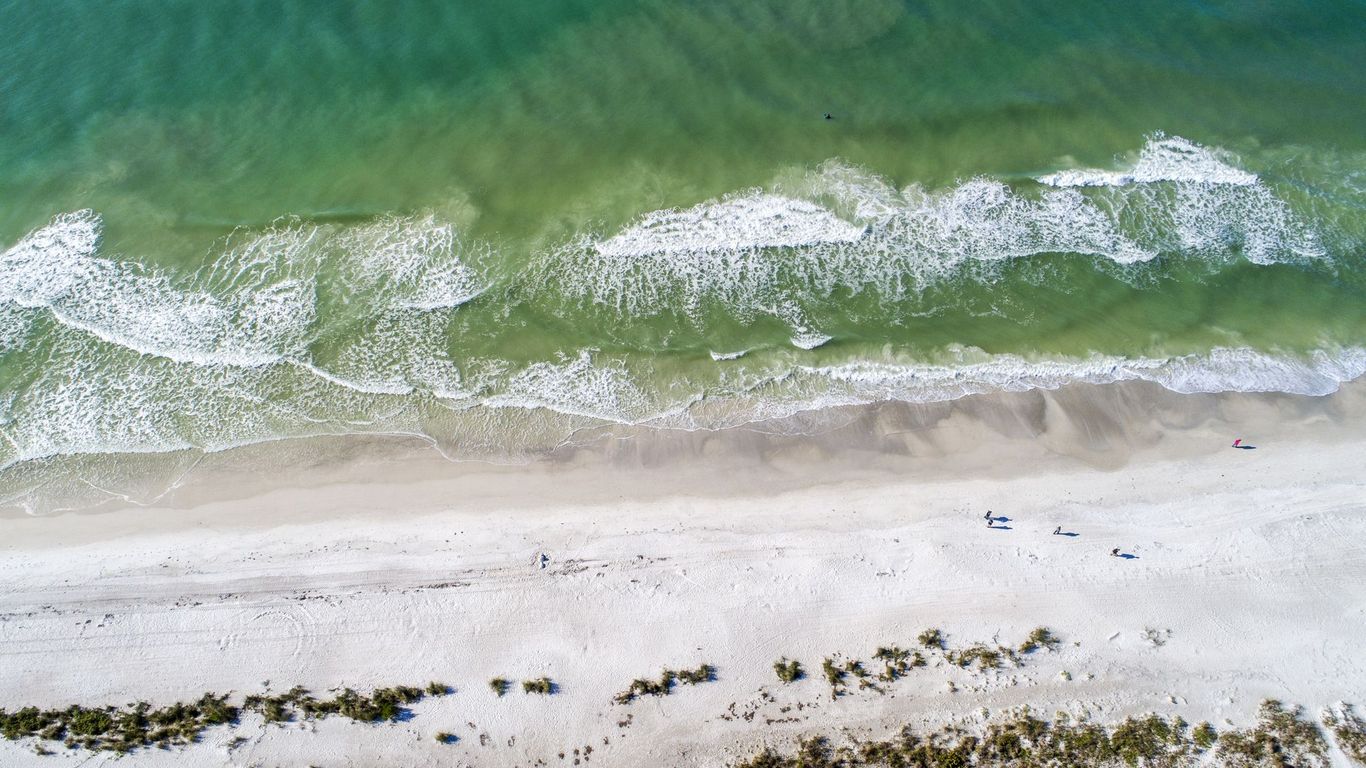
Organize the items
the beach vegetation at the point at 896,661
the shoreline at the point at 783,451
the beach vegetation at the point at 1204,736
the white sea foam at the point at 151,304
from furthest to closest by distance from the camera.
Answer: the white sea foam at the point at 151,304
the shoreline at the point at 783,451
the beach vegetation at the point at 896,661
the beach vegetation at the point at 1204,736

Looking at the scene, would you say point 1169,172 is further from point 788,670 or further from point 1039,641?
point 788,670

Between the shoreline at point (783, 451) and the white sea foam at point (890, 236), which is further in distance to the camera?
the white sea foam at point (890, 236)

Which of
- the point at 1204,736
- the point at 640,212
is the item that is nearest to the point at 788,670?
the point at 1204,736

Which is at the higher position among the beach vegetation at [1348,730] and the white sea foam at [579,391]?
the white sea foam at [579,391]

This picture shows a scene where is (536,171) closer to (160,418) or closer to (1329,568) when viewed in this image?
(160,418)

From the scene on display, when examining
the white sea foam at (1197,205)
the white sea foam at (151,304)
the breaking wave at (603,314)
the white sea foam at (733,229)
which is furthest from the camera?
the white sea foam at (1197,205)

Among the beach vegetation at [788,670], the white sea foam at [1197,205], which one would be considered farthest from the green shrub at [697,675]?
the white sea foam at [1197,205]

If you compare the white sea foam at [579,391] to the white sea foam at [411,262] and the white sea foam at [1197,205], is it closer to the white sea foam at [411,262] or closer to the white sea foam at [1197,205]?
the white sea foam at [411,262]
